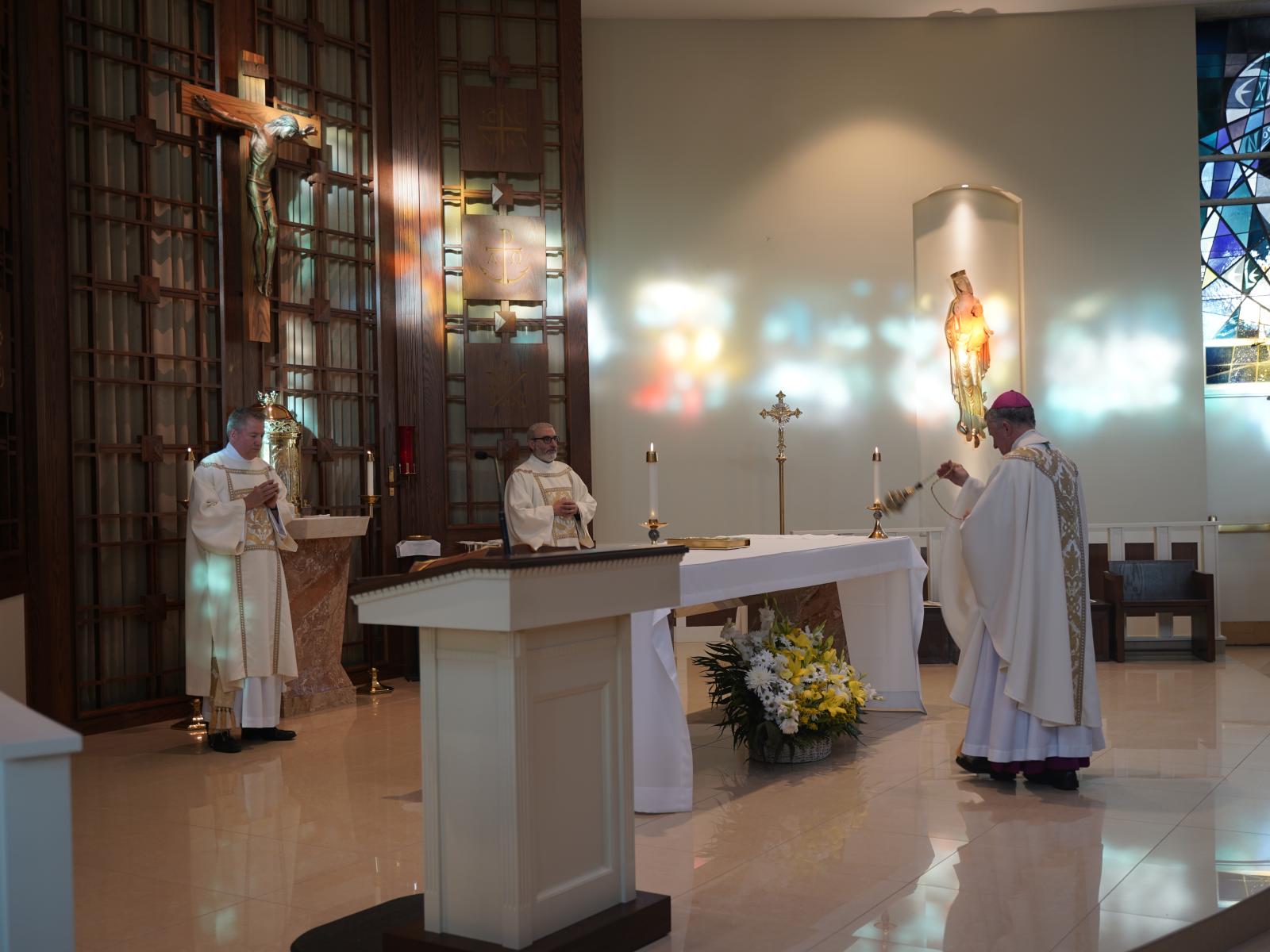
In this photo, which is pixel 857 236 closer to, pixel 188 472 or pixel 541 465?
pixel 541 465

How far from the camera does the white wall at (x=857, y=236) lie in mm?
9969

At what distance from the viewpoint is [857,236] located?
10125 mm

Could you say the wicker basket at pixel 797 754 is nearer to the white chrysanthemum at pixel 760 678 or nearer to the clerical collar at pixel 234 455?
the white chrysanthemum at pixel 760 678

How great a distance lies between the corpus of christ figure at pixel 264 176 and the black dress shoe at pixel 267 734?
2608mm

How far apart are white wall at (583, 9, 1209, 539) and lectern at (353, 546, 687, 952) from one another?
662cm

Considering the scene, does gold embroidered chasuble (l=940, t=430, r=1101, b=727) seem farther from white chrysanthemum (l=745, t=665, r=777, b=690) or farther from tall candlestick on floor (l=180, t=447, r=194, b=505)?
tall candlestick on floor (l=180, t=447, r=194, b=505)

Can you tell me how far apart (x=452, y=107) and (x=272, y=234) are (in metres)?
2.17

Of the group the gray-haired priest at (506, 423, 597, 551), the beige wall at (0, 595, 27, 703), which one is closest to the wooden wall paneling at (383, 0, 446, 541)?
the gray-haired priest at (506, 423, 597, 551)

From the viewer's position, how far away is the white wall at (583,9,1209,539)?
9.97 meters

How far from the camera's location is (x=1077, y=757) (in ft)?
16.6

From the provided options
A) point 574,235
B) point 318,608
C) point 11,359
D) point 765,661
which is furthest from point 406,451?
point 765,661

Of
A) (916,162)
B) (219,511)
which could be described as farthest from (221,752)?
(916,162)

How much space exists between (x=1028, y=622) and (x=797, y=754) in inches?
48.6

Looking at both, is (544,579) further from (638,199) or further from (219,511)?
(638,199)
